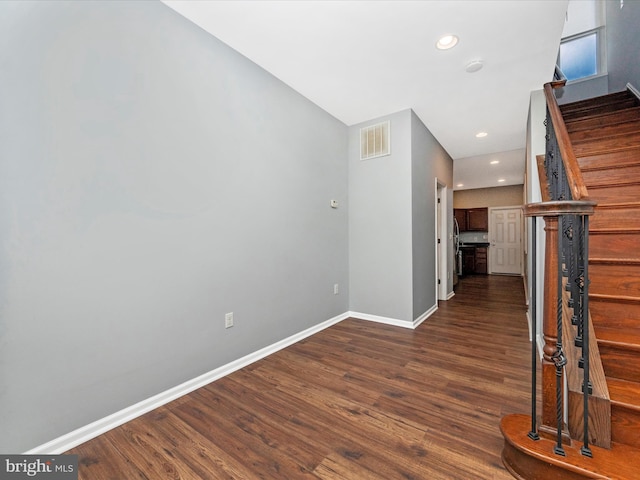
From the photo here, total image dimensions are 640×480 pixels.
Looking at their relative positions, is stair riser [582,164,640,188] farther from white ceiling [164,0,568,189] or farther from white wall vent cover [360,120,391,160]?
white wall vent cover [360,120,391,160]

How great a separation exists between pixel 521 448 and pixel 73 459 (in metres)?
2.16

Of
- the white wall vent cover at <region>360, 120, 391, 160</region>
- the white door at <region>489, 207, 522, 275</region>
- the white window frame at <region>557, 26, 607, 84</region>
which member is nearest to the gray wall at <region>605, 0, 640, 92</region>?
the white window frame at <region>557, 26, 607, 84</region>

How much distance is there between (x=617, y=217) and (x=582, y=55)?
14.3 ft

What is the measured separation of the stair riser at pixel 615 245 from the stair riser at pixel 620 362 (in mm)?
726

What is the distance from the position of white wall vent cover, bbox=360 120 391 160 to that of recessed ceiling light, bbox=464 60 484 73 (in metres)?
1.07

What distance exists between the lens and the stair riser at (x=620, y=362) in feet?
4.64

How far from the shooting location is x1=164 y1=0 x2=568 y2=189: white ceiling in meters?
1.94

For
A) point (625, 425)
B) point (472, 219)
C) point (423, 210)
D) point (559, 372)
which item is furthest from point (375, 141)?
point (472, 219)

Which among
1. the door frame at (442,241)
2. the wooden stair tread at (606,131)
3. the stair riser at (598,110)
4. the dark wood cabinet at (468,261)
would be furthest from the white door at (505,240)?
the wooden stair tread at (606,131)

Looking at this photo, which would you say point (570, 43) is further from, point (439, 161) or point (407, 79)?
point (407, 79)

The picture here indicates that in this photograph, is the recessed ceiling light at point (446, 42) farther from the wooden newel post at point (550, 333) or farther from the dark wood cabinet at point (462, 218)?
the dark wood cabinet at point (462, 218)

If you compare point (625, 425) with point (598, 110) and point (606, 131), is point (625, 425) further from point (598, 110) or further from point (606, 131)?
point (598, 110)

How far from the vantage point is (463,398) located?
75.1 inches

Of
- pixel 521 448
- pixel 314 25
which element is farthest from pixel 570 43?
pixel 521 448
